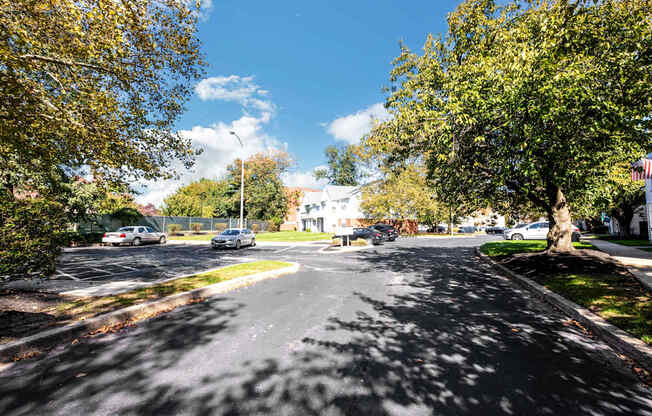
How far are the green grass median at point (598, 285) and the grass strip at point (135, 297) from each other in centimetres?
857

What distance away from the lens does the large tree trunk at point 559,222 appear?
36.3ft

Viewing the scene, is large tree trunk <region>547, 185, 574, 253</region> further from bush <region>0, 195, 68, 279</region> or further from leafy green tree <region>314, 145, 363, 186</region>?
leafy green tree <region>314, 145, 363, 186</region>

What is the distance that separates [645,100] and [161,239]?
3015cm

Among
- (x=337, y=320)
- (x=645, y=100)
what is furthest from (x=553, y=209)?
(x=337, y=320)

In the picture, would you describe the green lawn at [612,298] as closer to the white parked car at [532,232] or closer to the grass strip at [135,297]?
the grass strip at [135,297]

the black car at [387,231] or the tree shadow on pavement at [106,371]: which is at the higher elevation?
the black car at [387,231]

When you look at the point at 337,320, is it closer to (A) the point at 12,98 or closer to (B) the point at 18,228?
(B) the point at 18,228

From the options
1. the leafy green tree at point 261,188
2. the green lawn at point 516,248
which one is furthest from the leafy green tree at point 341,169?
the green lawn at point 516,248

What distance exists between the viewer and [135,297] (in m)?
6.32

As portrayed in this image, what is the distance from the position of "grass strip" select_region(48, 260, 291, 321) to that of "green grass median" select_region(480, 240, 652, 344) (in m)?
8.57

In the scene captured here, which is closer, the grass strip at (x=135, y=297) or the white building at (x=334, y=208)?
the grass strip at (x=135, y=297)

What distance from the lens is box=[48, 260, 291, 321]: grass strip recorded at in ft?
17.4

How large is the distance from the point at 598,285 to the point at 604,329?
3284mm

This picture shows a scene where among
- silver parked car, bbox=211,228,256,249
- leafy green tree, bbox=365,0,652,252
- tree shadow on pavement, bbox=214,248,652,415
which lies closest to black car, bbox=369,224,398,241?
silver parked car, bbox=211,228,256,249
